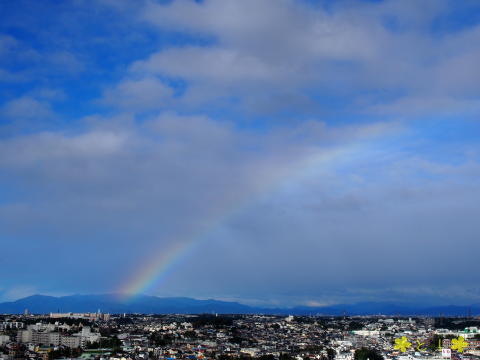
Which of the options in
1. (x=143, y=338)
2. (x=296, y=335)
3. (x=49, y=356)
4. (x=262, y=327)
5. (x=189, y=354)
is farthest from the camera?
(x=262, y=327)

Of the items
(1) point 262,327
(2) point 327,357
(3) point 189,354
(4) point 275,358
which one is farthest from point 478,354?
(1) point 262,327

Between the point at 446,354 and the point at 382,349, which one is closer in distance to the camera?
the point at 446,354

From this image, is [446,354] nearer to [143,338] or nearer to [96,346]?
[96,346]

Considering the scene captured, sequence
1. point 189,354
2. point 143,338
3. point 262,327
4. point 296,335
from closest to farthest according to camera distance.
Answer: point 189,354, point 143,338, point 296,335, point 262,327

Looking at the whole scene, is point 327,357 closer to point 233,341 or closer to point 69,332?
point 233,341

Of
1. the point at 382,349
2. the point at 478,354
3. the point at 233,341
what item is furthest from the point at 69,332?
the point at 478,354

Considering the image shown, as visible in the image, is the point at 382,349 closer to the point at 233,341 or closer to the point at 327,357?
the point at 327,357

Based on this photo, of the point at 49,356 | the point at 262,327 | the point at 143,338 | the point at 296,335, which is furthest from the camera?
the point at 262,327

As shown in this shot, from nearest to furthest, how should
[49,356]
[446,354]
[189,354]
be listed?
[446,354] < [49,356] < [189,354]

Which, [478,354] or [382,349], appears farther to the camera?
[382,349]
